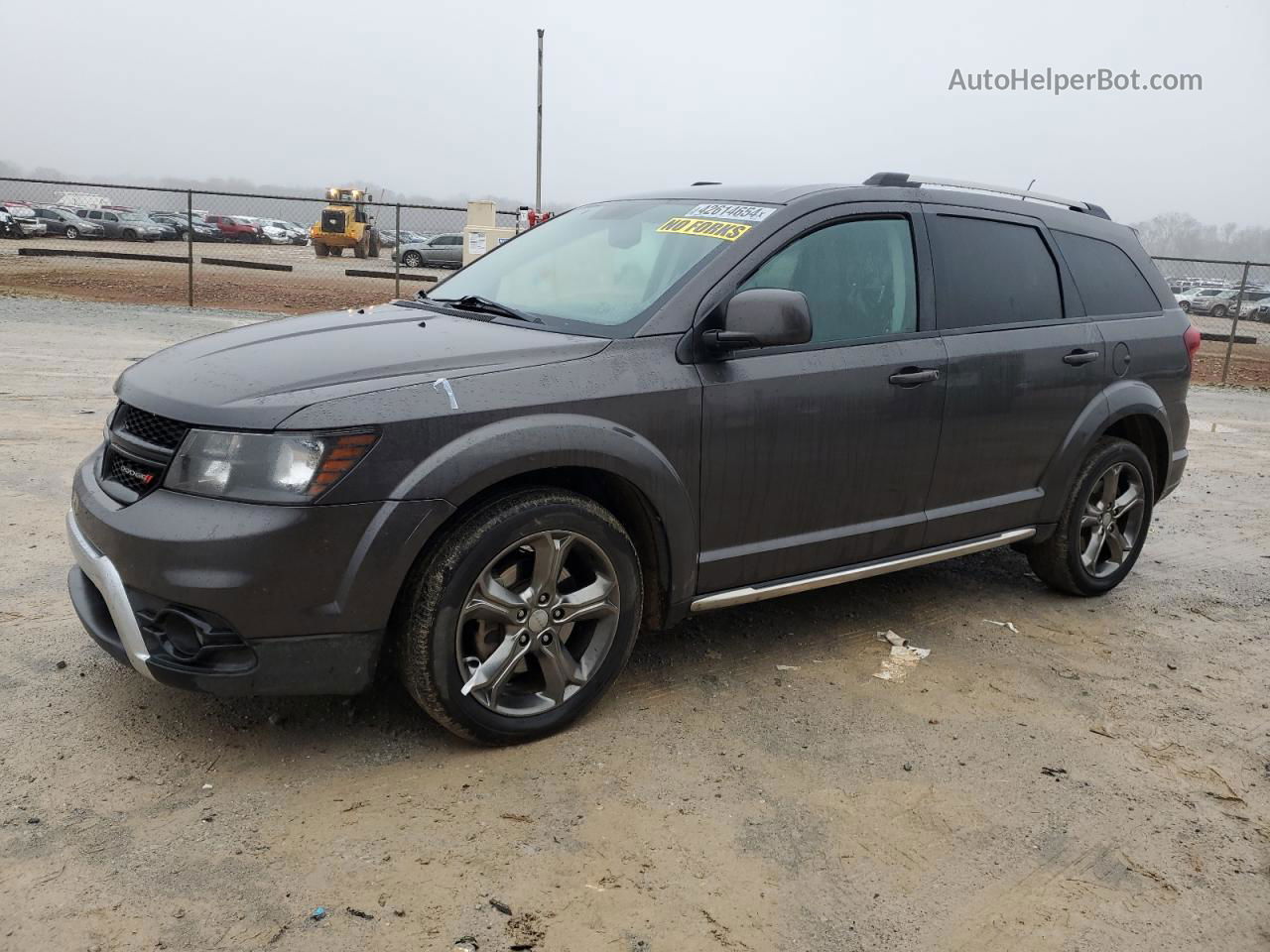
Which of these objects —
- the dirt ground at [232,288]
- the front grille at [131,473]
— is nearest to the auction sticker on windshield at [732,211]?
the front grille at [131,473]

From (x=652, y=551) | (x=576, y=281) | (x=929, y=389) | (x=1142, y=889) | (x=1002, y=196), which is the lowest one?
(x=1142, y=889)

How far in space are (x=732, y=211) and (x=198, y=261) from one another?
97.3ft

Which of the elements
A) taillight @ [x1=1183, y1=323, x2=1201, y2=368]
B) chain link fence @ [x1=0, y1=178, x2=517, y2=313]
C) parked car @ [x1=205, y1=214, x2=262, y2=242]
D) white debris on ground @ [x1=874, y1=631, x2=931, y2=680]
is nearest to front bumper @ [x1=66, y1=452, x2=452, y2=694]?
white debris on ground @ [x1=874, y1=631, x2=931, y2=680]

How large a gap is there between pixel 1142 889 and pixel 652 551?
1693 mm

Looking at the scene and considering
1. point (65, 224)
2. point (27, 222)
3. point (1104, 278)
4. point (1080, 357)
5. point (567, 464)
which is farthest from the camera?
point (65, 224)

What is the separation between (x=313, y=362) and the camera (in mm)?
3223

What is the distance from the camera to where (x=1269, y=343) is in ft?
86.6

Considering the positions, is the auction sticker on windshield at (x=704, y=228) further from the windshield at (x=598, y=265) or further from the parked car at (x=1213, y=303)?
the parked car at (x=1213, y=303)

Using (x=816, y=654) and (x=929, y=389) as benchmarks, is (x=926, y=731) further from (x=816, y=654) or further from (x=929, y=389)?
(x=929, y=389)

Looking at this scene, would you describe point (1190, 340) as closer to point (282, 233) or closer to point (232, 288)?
point (232, 288)

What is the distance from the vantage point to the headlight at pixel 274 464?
2.90 meters

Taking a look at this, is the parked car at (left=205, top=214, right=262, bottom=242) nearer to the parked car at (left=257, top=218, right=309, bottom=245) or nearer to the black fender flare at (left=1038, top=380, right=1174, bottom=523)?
the parked car at (left=257, top=218, right=309, bottom=245)

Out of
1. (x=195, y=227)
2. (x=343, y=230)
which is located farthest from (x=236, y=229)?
(x=343, y=230)

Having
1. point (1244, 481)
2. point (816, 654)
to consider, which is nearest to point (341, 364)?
point (816, 654)
